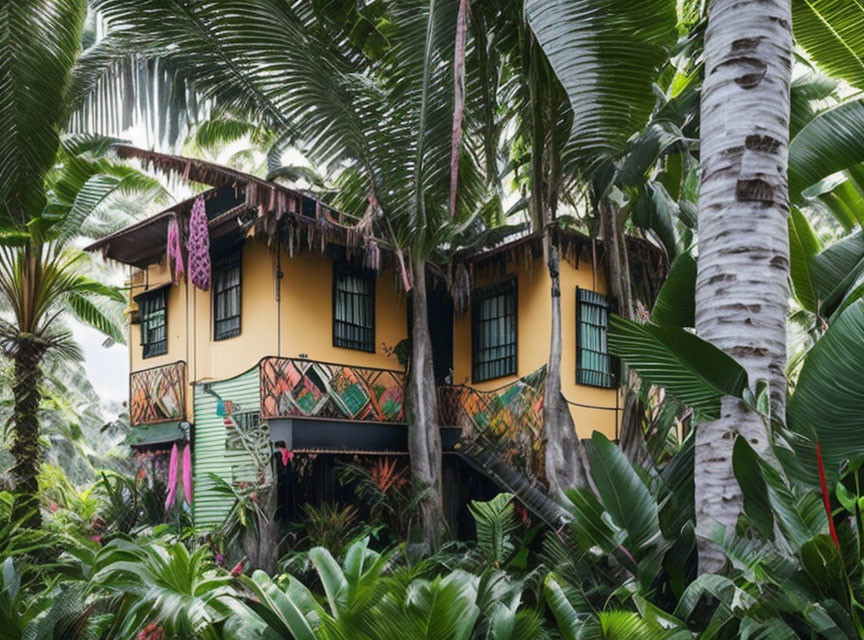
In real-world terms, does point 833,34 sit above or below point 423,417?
above

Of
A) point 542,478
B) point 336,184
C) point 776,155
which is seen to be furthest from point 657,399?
point 776,155

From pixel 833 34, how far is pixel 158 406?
11157 millimetres

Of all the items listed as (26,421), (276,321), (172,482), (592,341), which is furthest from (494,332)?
(26,421)

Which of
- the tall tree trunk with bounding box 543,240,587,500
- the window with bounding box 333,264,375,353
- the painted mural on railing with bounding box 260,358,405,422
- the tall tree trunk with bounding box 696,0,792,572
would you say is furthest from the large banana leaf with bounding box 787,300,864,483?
the window with bounding box 333,264,375,353

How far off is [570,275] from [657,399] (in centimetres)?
273

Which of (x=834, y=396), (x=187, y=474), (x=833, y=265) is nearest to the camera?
(x=834, y=396)

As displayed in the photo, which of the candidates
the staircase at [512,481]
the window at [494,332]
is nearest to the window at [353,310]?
the window at [494,332]

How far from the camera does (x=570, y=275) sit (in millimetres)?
13797

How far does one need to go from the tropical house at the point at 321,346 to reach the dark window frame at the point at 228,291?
0.03 m

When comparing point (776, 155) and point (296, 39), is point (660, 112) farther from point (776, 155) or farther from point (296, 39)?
point (776, 155)

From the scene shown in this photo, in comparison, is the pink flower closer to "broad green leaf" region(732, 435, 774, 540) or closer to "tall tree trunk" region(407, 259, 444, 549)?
"tall tree trunk" region(407, 259, 444, 549)

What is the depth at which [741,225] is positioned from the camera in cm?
498

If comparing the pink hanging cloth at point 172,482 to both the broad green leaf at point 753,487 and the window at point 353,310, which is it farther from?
the broad green leaf at point 753,487

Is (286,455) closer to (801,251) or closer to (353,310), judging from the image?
(353,310)
